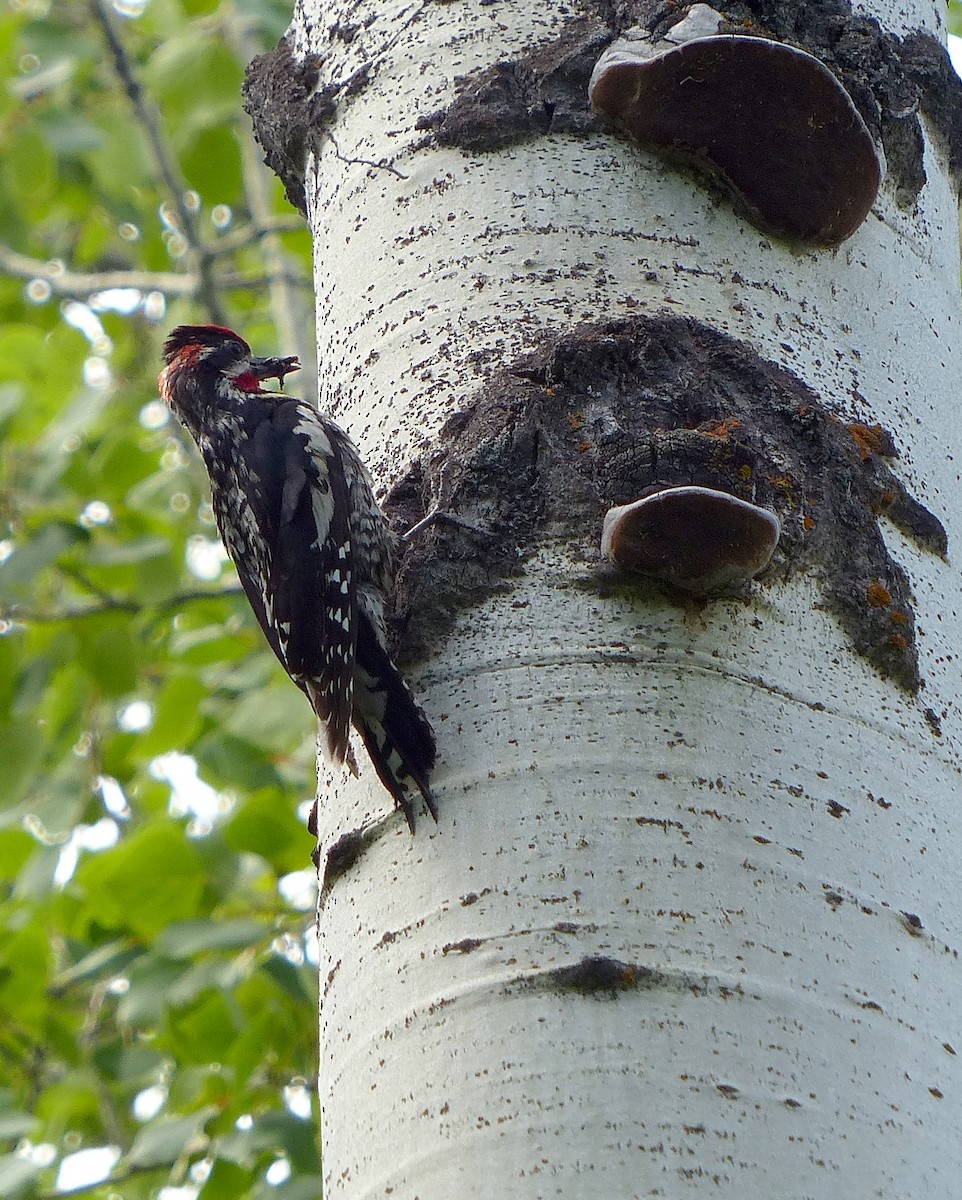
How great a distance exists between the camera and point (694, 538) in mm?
1619

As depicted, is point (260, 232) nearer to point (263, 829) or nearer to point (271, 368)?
point (271, 368)

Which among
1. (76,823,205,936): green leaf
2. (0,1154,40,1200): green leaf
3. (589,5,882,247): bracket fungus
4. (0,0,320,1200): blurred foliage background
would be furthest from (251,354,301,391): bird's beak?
(0,1154,40,1200): green leaf

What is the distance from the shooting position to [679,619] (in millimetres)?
1650

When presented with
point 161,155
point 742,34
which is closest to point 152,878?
point 742,34

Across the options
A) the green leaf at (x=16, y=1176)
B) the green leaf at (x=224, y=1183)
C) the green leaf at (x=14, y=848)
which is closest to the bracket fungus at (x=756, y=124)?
the green leaf at (x=224, y=1183)

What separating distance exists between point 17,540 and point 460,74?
2164 millimetres

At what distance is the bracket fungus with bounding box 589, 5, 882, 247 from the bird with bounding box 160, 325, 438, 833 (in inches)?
23.8

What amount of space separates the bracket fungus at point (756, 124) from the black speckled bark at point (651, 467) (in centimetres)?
24

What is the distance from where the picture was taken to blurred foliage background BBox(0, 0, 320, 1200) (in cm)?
325

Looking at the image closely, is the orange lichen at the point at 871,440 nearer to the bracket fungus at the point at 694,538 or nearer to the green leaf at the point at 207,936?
the bracket fungus at the point at 694,538

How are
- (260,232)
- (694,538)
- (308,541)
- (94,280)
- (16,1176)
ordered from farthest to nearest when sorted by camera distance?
(94,280)
(260,232)
(16,1176)
(308,541)
(694,538)

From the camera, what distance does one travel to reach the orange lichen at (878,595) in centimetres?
173

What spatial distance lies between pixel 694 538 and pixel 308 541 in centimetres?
112

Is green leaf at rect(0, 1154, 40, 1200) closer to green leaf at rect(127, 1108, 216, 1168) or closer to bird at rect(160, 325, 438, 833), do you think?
green leaf at rect(127, 1108, 216, 1168)
